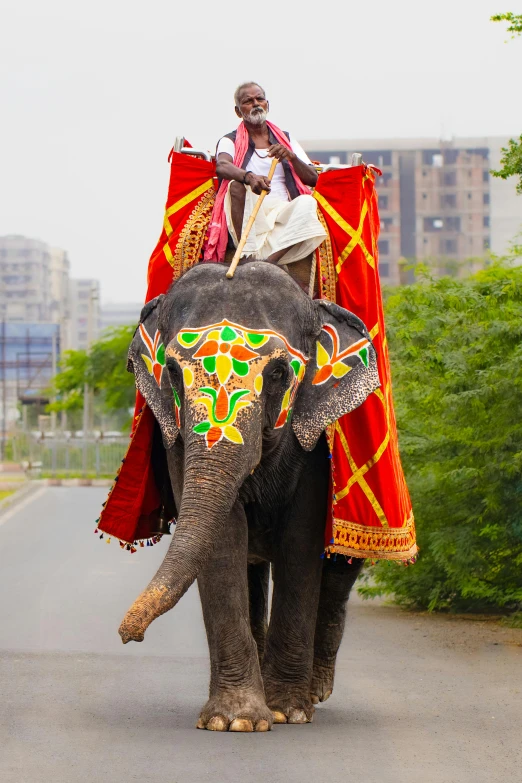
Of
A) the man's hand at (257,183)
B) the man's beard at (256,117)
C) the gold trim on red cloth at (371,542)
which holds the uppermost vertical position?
the man's beard at (256,117)

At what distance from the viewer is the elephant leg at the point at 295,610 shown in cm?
789

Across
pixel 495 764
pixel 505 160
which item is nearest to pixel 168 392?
pixel 495 764

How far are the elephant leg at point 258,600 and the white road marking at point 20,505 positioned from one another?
15878 mm

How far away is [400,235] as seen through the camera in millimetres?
133875

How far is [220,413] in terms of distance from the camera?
712 centimetres

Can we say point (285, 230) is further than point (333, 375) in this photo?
Yes

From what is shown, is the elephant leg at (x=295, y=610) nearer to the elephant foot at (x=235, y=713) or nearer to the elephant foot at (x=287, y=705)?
the elephant foot at (x=287, y=705)

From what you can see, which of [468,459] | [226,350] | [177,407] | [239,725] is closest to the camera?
[226,350]

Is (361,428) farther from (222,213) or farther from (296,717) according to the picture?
(296,717)

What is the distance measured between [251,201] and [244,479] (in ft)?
5.62

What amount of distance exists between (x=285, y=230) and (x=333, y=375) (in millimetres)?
820

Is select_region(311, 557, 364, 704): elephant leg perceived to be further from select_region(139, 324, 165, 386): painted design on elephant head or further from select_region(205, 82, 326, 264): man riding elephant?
select_region(205, 82, 326, 264): man riding elephant

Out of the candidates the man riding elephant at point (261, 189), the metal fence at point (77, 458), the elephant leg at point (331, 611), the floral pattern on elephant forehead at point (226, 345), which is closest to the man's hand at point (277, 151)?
the man riding elephant at point (261, 189)

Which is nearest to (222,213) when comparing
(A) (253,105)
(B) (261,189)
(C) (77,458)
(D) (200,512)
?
(B) (261,189)
